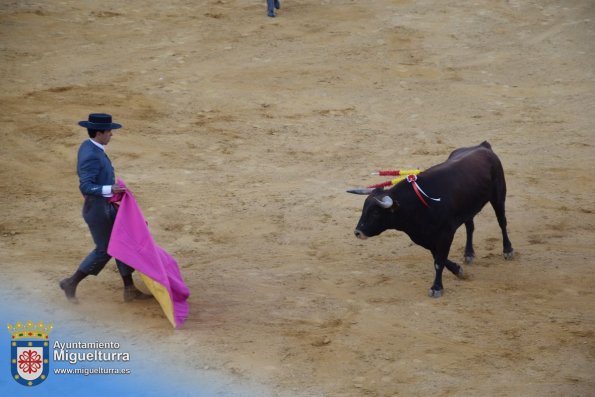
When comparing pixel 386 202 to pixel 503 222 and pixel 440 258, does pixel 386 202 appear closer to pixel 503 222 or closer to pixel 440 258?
pixel 440 258

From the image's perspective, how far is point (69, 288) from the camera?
8000 millimetres

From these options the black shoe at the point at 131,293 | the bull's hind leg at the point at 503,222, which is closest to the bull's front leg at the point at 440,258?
the bull's hind leg at the point at 503,222

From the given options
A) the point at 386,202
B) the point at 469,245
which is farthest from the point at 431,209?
the point at 469,245

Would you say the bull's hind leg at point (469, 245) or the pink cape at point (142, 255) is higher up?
the pink cape at point (142, 255)

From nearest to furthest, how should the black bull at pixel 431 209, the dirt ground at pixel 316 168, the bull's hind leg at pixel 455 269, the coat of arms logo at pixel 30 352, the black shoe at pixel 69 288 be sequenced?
the coat of arms logo at pixel 30 352
the dirt ground at pixel 316 168
the black shoe at pixel 69 288
the black bull at pixel 431 209
the bull's hind leg at pixel 455 269

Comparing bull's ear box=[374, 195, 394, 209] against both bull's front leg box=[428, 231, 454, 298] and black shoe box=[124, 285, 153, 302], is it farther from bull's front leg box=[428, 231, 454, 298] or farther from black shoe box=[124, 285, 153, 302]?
black shoe box=[124, 285, 153, 302]

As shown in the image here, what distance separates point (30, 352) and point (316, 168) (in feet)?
17.1

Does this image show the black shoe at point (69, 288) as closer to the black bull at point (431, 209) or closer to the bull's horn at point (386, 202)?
the black bull at point (431, 209)

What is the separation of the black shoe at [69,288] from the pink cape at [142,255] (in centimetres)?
59

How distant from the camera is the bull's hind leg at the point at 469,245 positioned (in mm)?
8969

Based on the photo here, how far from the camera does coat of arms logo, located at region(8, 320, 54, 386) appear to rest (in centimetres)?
689

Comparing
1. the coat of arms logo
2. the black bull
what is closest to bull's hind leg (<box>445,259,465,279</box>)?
the black bull

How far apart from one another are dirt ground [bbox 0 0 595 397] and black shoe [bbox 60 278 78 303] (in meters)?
0.12

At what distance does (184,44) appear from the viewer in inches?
600
